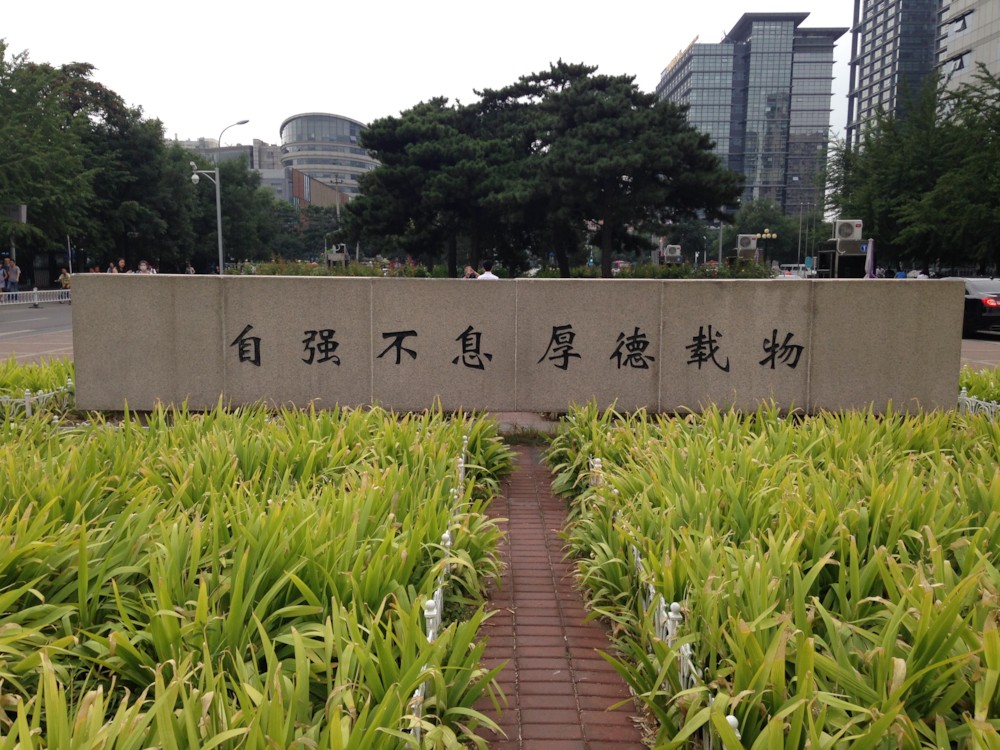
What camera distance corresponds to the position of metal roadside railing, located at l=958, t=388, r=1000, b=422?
8680 millimetres

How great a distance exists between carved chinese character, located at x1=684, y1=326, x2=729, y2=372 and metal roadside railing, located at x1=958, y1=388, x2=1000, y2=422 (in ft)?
8.07

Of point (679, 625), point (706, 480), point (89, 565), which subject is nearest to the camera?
point (679, 625)

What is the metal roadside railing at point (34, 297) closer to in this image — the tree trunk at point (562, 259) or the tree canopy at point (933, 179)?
the tree trunk at point (562, 259)

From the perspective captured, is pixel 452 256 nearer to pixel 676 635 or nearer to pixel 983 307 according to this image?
pixel 983 307

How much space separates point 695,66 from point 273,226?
286 ft

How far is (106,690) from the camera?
10.6ft

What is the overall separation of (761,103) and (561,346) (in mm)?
141329

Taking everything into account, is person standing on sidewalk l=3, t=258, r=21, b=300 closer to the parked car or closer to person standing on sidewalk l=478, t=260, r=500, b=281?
person standing on sidewalk l=478, t=260, r=500, b=281

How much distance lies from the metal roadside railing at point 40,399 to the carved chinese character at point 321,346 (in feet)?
8.54

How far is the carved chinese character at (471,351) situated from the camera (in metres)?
9.40

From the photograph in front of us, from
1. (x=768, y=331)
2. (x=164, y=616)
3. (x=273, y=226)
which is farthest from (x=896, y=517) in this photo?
(x=273, y=226)

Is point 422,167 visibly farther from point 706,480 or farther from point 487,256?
point 706,480

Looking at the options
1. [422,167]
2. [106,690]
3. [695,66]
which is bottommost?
[106,690]

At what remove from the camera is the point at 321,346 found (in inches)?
370
